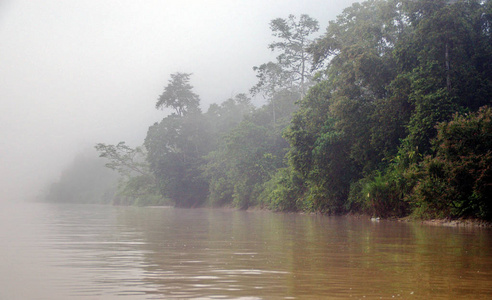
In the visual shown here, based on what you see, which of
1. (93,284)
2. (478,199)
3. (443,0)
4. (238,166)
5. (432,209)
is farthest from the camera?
(238,166)

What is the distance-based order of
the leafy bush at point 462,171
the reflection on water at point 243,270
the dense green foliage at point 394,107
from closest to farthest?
the reflection on water at point 243,270
the leafy bush at point 462,171
the dense green foliage at point 394,107

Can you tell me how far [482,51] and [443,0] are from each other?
3.15m

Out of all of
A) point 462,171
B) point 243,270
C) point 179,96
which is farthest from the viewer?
point 179,96

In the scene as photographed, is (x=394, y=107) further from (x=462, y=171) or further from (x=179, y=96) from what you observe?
(x=179, y=96)

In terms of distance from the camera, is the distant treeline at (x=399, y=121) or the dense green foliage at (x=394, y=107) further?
the dense green foliage at (x=394, y=107)

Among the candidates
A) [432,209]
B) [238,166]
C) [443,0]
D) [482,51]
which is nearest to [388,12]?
[443,0]

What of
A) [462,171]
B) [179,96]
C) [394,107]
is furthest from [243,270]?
[179,96]

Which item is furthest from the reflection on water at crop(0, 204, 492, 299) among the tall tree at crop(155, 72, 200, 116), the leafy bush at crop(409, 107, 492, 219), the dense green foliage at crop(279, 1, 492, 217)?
the tall tree at crop(155, 72, 200, 116)

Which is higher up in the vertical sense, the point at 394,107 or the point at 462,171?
the point at 394,107

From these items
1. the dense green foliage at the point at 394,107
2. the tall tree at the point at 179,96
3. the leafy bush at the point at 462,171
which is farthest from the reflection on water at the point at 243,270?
the tall tree at the point at 179,96

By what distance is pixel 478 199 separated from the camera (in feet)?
52.2

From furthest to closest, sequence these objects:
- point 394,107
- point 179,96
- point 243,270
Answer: point 179,96
point 394,107
point 243,270

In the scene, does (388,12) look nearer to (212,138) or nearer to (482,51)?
(482,51)

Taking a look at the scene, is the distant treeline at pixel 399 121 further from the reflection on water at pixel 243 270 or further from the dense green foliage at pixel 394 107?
the reflection on water at pixel 243 270
